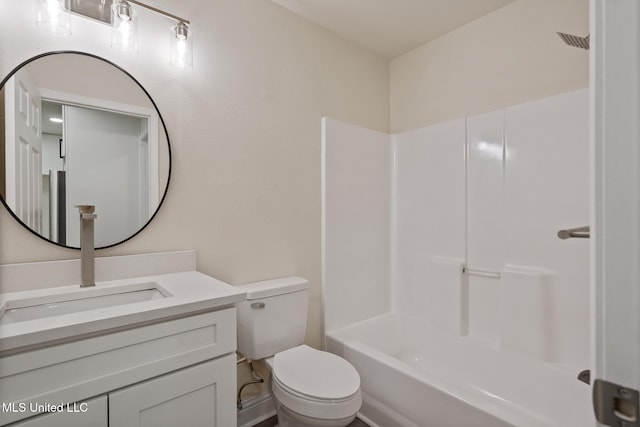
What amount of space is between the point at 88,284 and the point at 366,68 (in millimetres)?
2280

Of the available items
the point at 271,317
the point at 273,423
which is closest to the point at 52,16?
the point at 271,317

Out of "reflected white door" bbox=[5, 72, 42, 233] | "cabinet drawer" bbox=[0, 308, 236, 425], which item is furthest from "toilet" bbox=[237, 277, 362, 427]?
"reflected white door" bbox=[5, 72, 42, 233]

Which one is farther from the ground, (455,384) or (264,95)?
(264,95)

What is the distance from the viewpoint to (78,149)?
139 centimetres

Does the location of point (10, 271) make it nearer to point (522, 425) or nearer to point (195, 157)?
point (195, 157)

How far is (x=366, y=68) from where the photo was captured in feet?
8.39

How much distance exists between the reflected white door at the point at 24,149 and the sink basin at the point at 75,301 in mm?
295

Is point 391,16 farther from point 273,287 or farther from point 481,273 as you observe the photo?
point 273,287

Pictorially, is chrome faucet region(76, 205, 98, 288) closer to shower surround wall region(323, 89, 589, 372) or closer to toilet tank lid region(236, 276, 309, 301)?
toilet tank lid region(236, 276, 309, 301)

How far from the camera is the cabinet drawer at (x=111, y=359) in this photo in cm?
85

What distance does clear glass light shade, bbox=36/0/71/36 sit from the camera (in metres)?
1.26

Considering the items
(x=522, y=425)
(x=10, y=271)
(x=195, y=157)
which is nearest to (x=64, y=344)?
(x=10, y=271)

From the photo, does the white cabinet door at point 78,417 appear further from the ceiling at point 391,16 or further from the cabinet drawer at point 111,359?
the ceiling at point 391,16

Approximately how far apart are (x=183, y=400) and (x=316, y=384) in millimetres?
607
